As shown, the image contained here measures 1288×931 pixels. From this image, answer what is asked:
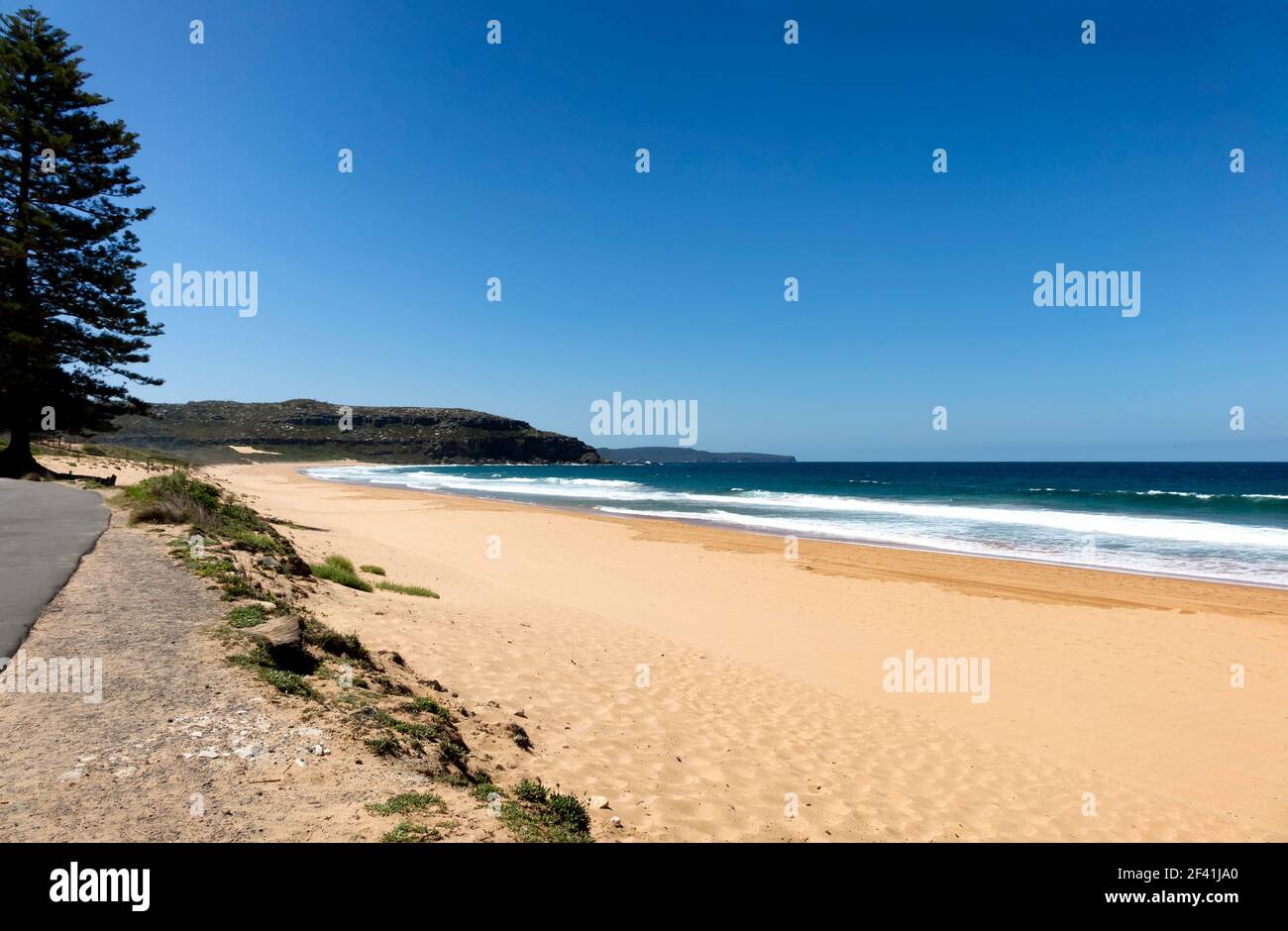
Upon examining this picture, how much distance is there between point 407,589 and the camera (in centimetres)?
1202

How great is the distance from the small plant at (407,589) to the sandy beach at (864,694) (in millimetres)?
705

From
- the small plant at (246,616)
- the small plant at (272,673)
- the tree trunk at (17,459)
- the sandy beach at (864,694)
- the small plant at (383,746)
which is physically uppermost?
the tree trunk at (17,459)

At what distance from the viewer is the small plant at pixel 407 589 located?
468 inches

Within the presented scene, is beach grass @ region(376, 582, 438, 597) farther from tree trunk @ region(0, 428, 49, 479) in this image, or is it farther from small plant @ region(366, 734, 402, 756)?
tree trunk @ region(0, 428, 49, 479)

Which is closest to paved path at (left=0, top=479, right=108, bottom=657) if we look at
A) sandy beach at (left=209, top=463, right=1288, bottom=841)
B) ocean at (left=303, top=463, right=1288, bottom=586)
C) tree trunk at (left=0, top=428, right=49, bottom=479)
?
sandy beach at (left=209, top=463, right=1288, bottom=841)

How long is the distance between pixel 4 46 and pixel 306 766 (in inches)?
1147

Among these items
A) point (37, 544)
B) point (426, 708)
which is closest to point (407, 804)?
point (426, 708)

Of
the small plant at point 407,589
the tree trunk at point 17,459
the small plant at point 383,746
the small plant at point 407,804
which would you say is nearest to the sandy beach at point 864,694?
the small plant at point 407,589

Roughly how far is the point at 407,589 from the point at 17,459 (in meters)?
17.7

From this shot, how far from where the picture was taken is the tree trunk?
19547 millimetres

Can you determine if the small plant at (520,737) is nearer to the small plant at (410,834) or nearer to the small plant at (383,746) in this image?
the small plant at (383,746)

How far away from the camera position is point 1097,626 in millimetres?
13297

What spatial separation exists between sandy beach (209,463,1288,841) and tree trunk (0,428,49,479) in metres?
10.5

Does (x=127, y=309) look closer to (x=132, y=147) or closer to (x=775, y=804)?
(x=132, y=147)
